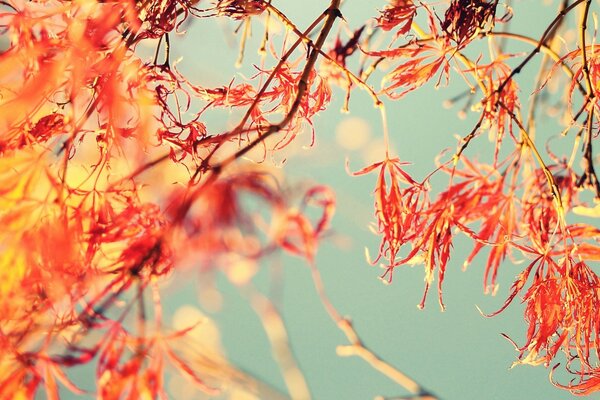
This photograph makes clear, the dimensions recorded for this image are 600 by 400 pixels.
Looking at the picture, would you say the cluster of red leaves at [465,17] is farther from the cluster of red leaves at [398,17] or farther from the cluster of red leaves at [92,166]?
the cluster of red leaves at [92,166]

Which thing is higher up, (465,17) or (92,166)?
(465,17)

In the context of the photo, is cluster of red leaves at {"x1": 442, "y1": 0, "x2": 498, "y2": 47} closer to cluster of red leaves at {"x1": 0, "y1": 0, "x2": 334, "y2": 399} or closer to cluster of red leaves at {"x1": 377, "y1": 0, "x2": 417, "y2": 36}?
cluster of red leaves at {"x1": 377, "y1": 0, "x2": 417, "y2": 36}

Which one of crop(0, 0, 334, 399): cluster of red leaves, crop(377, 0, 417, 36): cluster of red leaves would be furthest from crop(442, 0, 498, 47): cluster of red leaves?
crop(0, 0, 334, 399): cluster of red leaves

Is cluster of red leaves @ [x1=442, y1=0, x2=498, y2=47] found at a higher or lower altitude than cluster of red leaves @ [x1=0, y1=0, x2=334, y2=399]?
higher

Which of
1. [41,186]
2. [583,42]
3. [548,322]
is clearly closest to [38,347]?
[41,186]

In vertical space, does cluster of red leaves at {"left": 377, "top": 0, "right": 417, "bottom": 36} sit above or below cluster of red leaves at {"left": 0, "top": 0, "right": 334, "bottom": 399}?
above

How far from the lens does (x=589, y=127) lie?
0.62 meters

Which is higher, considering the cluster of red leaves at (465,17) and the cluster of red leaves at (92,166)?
the cluster of red leaves at (465,17)

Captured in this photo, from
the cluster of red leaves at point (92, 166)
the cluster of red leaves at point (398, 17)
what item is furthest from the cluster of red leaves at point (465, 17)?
the cluster of red leaves at point (92, 166)

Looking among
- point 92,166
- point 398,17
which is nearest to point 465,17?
point 398,17

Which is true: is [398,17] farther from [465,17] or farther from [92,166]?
[92,166]

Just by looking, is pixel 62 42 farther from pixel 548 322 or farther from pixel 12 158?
pixel 548 322

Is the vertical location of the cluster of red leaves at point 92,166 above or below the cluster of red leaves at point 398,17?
below

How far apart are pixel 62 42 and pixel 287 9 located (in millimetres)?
670
